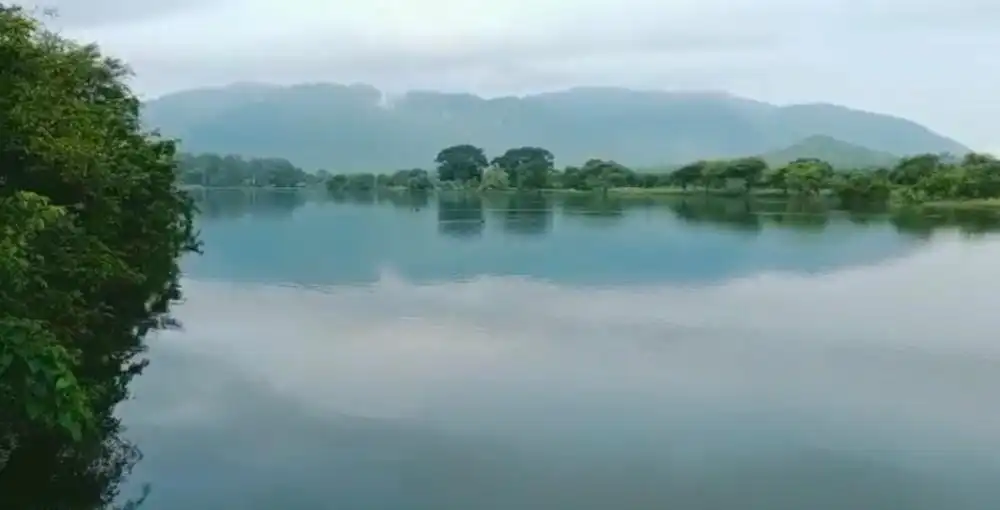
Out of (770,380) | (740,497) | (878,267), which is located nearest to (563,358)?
(770,380)

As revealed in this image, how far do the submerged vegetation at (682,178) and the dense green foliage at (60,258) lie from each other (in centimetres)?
2488

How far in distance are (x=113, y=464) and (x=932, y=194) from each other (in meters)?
51.8

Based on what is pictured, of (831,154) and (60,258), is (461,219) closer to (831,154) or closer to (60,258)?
(60,258)

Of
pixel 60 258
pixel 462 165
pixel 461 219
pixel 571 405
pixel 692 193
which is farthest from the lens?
pixel 462 165

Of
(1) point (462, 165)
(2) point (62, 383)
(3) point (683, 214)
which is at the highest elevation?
(1) point (462, 165)

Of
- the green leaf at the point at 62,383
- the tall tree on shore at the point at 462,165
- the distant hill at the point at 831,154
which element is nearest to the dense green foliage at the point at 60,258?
the green leaf at the point at 62,383

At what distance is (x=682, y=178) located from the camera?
68.6 meters

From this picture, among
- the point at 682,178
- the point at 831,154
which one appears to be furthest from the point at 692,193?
the point at 831,154

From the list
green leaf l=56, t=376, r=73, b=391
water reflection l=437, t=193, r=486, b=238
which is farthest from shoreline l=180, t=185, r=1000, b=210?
green leaf l=56, t=376, r=73, b=391

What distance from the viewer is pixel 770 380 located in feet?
39.8

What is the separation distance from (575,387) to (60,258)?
251 inches

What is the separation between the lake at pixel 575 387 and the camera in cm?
840

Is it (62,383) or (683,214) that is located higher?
(62,383)

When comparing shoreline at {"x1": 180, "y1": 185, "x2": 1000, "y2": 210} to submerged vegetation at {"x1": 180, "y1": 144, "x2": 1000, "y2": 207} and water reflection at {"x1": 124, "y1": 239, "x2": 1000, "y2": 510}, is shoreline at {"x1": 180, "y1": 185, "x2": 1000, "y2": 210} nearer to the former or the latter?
submerged vegetation at {"x1": 180, "y1": 144, "x2": 1000, "y2": 207}
